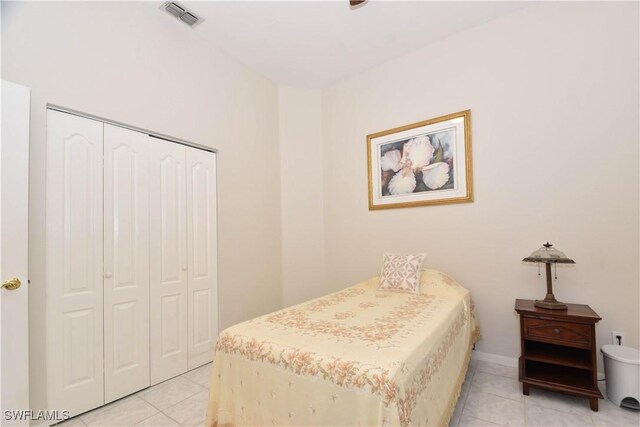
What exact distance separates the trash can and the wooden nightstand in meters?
0.12

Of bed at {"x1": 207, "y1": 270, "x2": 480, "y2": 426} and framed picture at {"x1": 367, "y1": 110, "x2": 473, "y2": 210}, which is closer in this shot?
bed at {"x1": 207, "y1": 270, "x2": 480, "y2": 426}

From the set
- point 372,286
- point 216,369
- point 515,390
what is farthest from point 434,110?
point 216,369

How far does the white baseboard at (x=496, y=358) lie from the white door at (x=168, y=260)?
108 inches

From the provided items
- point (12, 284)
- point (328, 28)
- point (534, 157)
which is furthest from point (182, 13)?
point (534, 157)

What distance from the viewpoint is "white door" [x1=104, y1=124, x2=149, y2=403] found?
88.7 inches

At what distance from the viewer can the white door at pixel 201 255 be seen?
2.82 metres

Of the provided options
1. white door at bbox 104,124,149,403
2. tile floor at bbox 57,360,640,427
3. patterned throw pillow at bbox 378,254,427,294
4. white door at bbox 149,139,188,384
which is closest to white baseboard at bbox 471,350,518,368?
tile floor at bbox 57,360,640,427

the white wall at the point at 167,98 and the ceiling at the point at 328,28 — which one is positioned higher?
the ceiling at the point at 328,28

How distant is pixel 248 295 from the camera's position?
3379 millimetres

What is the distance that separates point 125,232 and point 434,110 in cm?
314

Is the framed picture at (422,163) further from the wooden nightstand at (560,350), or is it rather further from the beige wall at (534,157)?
the wooden nightstand at (560,350)

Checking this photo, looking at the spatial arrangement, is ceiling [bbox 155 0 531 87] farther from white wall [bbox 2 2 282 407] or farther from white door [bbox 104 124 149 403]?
white door [bbox 104 124 149 403]

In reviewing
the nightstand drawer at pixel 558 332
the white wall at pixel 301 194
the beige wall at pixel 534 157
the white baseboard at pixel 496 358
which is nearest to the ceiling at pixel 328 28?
the beige wall at pixel 534 157

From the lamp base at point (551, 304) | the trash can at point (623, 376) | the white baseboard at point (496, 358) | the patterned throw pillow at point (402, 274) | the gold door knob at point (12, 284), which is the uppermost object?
the gold door knob at point (12, 284)
